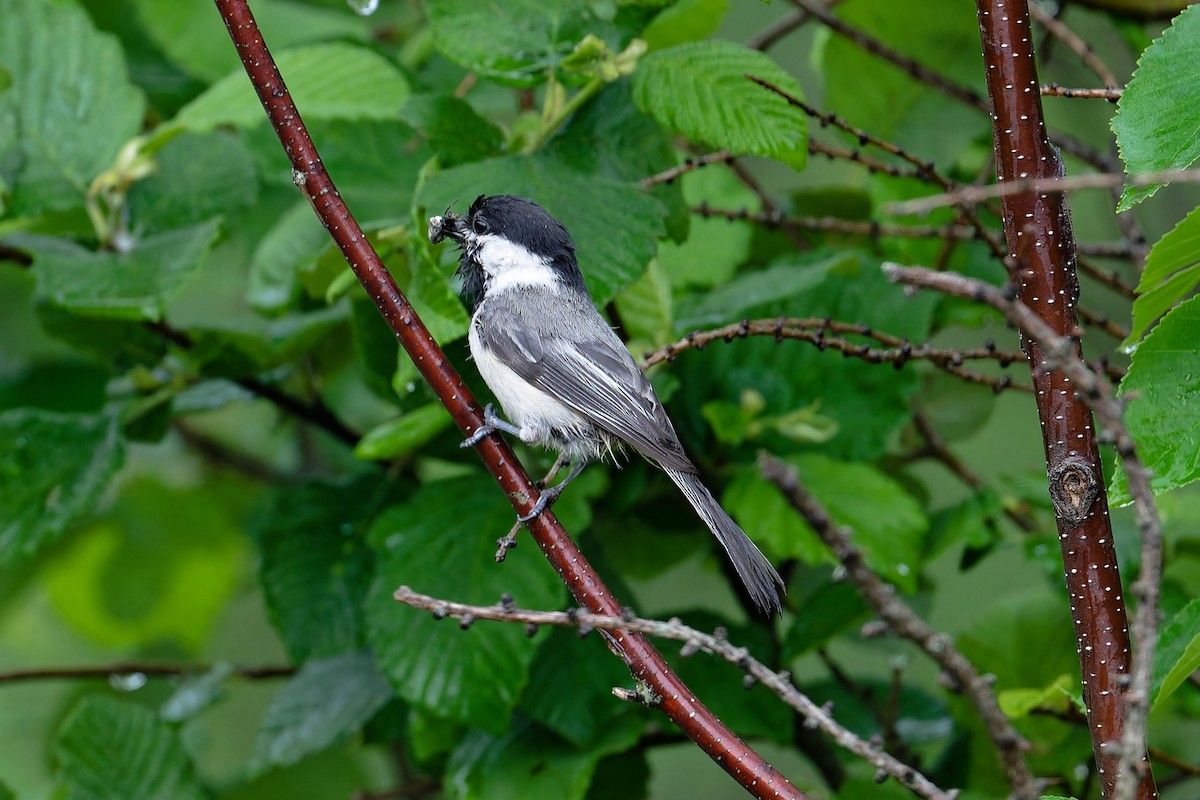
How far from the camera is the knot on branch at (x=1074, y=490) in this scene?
4.61ft

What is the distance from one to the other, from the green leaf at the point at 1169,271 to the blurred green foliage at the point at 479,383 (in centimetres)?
6

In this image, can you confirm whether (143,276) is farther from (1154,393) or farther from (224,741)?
(224,741)

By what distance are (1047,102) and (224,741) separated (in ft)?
12.3

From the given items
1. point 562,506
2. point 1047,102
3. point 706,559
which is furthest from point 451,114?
point 1047,102

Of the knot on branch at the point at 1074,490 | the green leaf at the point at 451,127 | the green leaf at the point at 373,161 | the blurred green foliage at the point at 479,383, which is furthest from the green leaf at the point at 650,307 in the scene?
the knot on branch at the point at 1074,490

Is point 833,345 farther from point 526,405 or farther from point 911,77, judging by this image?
point 911,77

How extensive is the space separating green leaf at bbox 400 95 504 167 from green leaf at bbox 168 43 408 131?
0.21 metres

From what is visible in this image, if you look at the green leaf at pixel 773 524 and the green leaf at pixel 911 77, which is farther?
the green leaf at pixel 911 77

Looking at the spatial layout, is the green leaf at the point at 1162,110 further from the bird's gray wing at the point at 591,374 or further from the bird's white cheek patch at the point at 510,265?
the bird's white cheek patch at the point at 510,265

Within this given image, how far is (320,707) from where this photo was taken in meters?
2.59

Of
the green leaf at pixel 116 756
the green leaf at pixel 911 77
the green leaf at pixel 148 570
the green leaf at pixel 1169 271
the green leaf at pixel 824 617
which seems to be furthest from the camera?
the green leaf at pixel 148 570

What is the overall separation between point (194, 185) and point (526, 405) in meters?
0.90

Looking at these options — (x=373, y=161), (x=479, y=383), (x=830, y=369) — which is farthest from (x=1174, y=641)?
(x=373, y=161)

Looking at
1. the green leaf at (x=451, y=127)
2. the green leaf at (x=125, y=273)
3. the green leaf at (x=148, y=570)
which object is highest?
the green leaf at (x=451, y=127)
